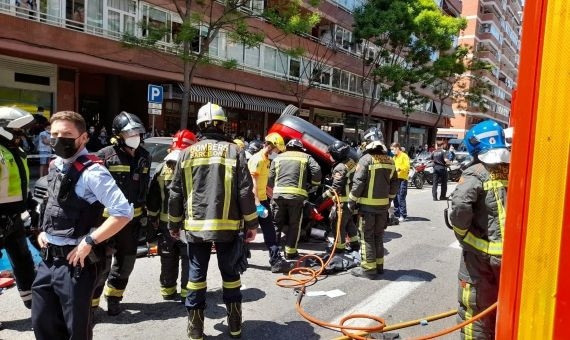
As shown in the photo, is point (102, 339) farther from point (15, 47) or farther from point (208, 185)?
point (15, 47)

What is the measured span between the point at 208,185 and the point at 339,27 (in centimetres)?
2771

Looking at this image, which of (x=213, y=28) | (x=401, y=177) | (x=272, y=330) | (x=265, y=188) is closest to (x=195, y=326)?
(x=272, y=330)

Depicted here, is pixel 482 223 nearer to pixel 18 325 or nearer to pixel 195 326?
pixel 195 326

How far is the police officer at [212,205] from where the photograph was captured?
3645 millimetres

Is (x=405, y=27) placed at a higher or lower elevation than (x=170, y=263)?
higher

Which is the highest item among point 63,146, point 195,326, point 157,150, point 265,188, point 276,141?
point 276,141

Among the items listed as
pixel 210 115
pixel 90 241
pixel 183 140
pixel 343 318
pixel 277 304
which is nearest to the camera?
pixel 90 241

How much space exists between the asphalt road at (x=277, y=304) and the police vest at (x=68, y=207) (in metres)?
1.49

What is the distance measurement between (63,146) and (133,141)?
143 centimetres

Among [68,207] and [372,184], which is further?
[372,184]

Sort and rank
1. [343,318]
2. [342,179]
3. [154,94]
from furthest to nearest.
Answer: [154,94]
[342,179]
[343,318]

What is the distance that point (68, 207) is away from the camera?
8.98 feet

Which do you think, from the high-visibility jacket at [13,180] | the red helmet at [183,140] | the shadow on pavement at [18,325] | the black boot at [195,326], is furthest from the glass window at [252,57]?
the black boot at [195,326]

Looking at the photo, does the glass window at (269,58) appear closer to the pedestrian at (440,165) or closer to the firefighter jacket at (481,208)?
the pedestrian at (440,165)
